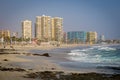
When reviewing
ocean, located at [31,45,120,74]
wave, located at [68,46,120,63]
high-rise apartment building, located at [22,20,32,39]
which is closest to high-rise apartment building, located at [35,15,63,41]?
high-rise apartment building, located at [22,20,32,39]

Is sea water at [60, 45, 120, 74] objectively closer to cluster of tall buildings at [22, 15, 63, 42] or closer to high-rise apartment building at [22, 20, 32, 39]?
cluster of tall buildings at [22, 15, 63, 42]

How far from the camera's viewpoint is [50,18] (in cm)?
17250

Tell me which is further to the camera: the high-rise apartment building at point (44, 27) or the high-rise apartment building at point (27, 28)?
the high-rise apartment building at point (44, 27)

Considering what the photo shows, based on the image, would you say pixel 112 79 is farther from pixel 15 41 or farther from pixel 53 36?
pixel 53 36

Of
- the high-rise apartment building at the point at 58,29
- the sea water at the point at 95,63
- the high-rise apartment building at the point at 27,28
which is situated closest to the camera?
the sea water at the point at 95,63

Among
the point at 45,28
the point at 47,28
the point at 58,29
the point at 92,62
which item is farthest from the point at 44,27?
the point at 92,62

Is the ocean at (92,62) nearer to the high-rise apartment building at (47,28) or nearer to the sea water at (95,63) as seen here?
the sea water at (95,63)

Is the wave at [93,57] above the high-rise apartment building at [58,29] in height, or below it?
below

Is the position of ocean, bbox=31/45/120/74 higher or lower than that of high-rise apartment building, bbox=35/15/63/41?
lower

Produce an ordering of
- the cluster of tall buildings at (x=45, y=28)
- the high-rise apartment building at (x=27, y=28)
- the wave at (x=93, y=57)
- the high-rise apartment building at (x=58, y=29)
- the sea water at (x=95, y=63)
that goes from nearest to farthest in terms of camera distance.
Result: the sea water at (x=95, y=63)
the wave at (x=93, y=57)
the high-rise apartment building at (x=27, y=28)
the cluster of tall buildings at (x=45, y=28)
the high-rise apartment building at (x=58, y=29)

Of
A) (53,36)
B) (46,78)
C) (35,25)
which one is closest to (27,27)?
(35,25)

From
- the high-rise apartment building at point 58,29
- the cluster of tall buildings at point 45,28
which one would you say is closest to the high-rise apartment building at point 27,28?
the cluster of tall buildings at point 45,28

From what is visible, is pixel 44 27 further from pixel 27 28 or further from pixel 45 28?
pixel 27 28

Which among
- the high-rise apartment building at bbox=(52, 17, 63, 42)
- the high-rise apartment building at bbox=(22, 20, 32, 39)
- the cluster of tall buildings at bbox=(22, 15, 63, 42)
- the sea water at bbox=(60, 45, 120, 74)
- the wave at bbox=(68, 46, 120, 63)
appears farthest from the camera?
the high-rise apartment building at bbox=(52, 17, 63, 42)
